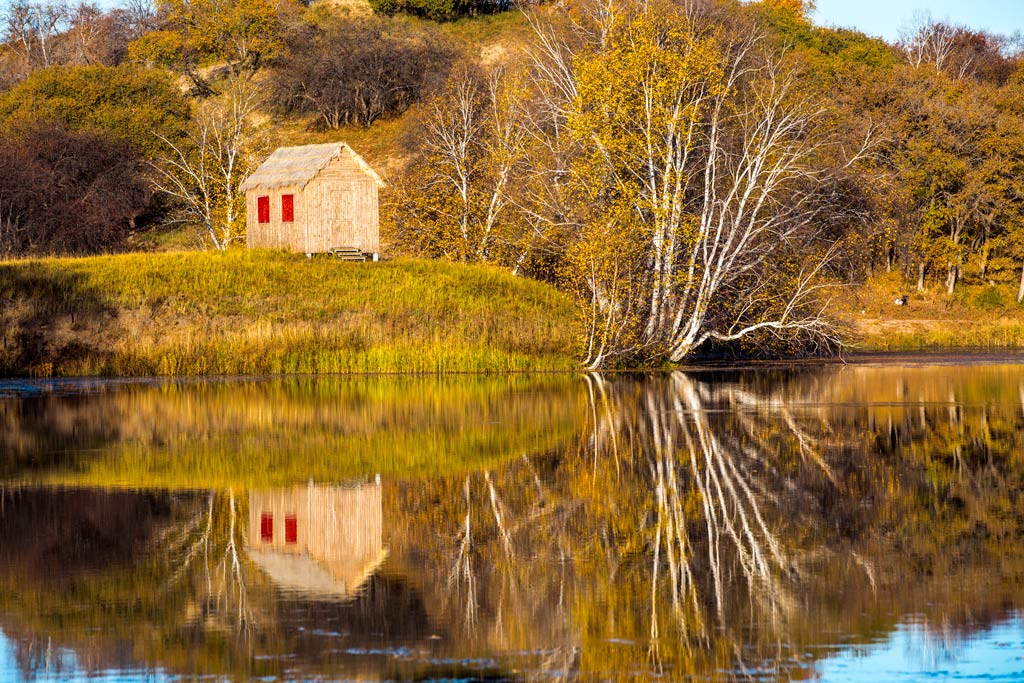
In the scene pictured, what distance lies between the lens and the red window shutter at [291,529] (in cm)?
1377

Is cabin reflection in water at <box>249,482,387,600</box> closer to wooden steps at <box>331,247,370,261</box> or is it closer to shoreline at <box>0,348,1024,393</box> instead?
shoreline at <box>0,348,1024,393</box>

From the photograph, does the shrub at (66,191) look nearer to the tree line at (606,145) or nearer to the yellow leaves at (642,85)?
the tree line at (606,145)

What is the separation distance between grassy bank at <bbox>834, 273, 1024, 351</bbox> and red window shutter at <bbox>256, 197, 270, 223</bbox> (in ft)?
72.3

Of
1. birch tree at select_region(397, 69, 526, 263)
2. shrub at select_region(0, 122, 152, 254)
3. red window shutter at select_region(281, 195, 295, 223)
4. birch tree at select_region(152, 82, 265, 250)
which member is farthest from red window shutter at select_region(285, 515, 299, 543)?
shrub at select_region(0, 122, 152, 254)

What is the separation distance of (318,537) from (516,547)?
2.06 m

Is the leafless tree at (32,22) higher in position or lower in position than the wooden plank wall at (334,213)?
higher

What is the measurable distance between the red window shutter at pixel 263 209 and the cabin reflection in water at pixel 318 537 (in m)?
38.8

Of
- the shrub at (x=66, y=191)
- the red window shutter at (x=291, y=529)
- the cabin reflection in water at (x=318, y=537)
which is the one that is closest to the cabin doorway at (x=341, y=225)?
the shrub at (x=66, y=191)

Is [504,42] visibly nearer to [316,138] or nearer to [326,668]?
[316,138]

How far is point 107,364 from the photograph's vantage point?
124 ft

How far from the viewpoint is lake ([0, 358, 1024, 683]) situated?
933cm

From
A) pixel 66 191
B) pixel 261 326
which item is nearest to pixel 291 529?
pixel 261 326

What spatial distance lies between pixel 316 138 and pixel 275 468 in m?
69.6

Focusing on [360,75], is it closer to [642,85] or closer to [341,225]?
[341,225]
